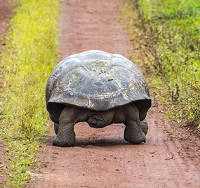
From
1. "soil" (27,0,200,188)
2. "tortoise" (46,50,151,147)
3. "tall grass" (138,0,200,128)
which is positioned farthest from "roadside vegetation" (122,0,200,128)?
"tortoise" (46,50,151,147)

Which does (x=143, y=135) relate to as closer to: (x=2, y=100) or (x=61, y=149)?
(x=61, y=149)

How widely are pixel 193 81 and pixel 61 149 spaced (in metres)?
3.96

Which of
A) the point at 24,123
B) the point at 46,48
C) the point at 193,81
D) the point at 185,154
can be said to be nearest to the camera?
the point at 185,154

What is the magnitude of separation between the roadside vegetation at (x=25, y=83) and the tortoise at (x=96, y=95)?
1.36 ft

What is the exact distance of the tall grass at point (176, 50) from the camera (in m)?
9.76

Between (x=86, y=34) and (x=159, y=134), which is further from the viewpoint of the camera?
(x=86, y=34)

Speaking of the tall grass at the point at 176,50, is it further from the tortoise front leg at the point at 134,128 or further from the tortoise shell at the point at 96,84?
the tortoise shell at the point at 96,84

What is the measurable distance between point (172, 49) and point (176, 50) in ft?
0.32

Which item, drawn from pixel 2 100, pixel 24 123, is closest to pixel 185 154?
pixel 24 123

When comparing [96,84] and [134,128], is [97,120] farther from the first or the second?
[134,128]

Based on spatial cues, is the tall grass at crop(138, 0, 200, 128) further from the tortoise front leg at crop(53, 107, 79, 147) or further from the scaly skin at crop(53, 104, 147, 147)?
the tortoise front leg at crop(53, 107, 79, 147)

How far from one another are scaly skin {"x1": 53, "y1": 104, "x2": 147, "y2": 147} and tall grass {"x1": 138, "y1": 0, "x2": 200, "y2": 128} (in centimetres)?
127

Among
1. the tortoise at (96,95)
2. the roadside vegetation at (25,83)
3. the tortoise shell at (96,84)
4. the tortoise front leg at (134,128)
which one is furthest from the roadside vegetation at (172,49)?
the roadside vegetation at (25,83)

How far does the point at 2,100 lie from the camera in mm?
9766
